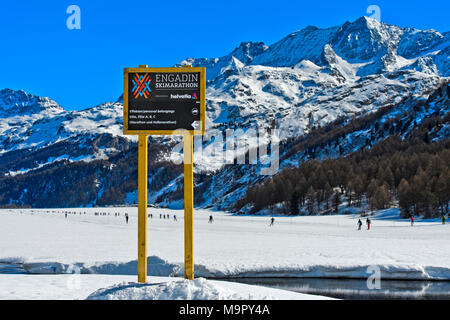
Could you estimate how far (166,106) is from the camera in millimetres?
14094

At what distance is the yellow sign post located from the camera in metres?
14.0

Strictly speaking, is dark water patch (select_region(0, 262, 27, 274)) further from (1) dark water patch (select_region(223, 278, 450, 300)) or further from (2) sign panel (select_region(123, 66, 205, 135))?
(2) sign panel (select_region(123, 66, 205, 135))

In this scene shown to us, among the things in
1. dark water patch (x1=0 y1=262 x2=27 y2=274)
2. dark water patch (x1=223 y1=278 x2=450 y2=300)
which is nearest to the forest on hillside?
dark water patch (x1=223 y1=278 x2=450 y2=300)

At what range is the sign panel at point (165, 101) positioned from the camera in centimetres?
1405

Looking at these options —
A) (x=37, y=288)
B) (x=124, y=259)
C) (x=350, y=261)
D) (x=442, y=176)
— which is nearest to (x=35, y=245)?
(x=124, y=259)

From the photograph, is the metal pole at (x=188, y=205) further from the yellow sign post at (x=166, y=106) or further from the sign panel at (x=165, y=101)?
the sign panel at (x=165, y=101)

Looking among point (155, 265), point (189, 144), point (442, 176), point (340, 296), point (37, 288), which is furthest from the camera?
point (442, 176)

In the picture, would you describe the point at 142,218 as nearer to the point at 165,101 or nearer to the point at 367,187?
the point at 165,101

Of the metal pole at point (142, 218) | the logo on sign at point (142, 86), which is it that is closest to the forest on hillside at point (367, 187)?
the metal pole at point (142, 218)

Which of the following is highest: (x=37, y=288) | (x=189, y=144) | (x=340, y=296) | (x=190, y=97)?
(x=190, y=97)
